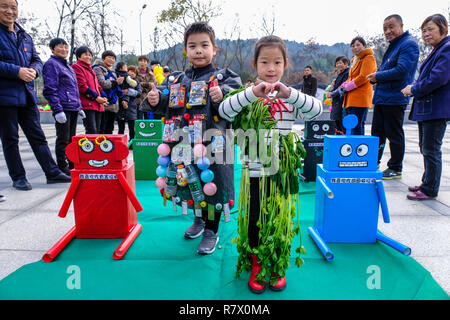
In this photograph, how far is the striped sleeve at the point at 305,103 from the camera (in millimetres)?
1461

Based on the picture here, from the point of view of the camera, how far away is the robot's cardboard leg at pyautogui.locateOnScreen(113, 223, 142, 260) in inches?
77.4

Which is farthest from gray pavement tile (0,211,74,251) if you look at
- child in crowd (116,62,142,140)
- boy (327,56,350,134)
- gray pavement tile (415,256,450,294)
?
boy (327,56,350,134)

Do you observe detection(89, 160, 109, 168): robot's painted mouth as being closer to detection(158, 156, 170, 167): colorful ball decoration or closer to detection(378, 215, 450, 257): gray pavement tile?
detection(158, 156, 170, 167): colorful ball decoration

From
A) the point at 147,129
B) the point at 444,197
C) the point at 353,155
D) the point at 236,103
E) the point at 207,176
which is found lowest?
the point at 444,197

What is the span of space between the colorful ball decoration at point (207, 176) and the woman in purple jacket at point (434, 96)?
2.31 metres

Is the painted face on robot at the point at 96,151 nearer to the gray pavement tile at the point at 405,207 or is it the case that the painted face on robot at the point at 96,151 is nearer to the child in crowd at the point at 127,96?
the gray pavement tile at the point at 405,207

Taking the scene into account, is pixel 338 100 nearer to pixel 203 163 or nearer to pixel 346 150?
pixel 346 150

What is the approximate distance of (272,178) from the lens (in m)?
1.60

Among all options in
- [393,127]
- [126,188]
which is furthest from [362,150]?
[393,127]

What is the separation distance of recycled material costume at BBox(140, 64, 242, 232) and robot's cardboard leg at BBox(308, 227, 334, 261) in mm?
670

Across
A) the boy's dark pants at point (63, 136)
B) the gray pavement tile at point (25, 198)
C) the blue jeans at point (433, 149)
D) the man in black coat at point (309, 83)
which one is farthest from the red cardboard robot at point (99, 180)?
the man in black coat at point (309, 83)

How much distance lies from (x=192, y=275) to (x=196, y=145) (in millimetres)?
778

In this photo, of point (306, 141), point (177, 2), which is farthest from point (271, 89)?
point (177, 2)

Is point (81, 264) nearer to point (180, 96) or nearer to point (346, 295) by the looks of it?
point (180, 96)
